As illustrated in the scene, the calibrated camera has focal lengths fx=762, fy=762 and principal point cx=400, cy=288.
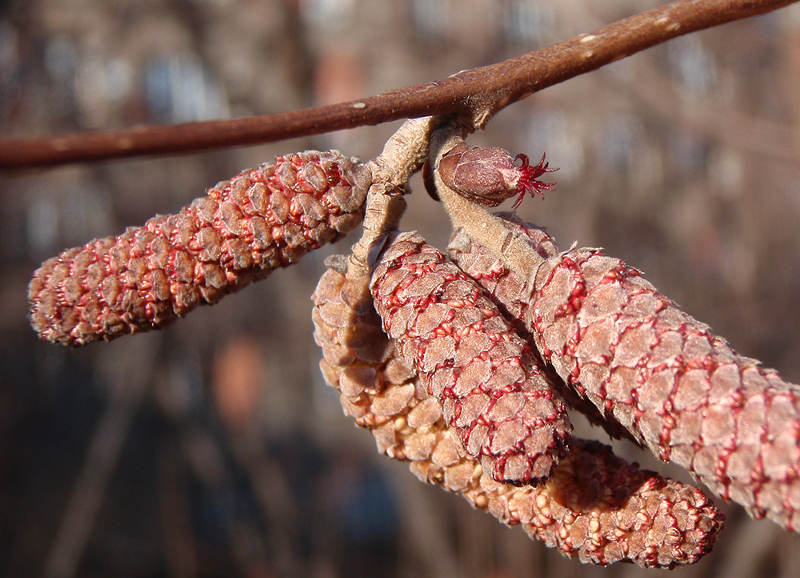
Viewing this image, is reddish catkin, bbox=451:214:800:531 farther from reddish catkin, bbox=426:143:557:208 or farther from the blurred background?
the blurred background

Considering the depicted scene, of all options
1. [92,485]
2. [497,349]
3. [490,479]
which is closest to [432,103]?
[497,349]

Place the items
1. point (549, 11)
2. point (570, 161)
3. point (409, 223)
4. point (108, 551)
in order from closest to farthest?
point (409, 223) < point (549, 11) < point (570, 161) < point (108, 551)

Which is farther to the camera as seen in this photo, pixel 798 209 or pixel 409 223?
pixel 798 209

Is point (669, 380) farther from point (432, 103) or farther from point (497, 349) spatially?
point (432, 103)

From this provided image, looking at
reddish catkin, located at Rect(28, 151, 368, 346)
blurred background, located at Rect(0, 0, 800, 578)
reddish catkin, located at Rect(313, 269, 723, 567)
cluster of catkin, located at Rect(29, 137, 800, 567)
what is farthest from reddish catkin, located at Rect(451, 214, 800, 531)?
blurred background, located at Rect(0, 0, 800, 578)

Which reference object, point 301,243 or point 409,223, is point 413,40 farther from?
point 301,243

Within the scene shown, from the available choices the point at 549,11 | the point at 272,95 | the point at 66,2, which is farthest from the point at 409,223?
the point at 66,2
